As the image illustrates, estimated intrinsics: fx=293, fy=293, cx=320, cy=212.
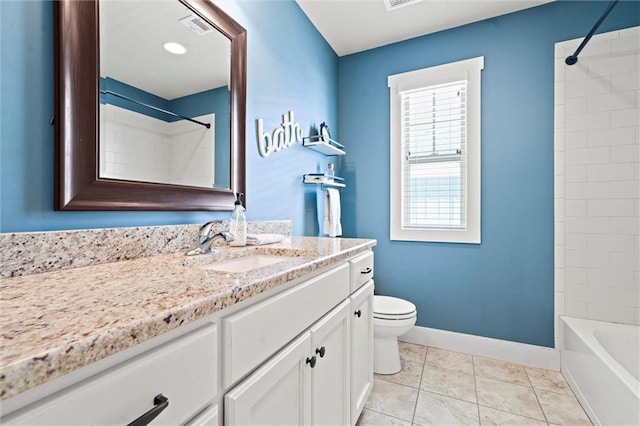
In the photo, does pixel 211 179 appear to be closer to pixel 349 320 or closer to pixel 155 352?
pixel 349 320

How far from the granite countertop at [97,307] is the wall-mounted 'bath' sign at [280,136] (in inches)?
37.7

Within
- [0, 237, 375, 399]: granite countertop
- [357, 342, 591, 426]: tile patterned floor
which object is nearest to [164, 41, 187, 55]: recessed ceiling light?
[0, 237, 375, 399]: granite countertop

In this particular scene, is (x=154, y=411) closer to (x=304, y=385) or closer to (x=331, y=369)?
(x=304, y=385)

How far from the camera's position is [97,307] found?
0.51 metres

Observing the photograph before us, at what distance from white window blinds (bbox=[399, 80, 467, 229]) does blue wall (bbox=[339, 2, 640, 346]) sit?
6.2 inches

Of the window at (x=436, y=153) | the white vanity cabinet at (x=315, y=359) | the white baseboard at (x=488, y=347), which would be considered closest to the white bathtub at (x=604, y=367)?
the white baseboard at (x=488, y=347)

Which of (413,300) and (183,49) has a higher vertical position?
(183,49)

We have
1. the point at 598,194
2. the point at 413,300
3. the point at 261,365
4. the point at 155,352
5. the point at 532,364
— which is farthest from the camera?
the point at 413,300

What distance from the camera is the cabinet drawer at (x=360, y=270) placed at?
135cm

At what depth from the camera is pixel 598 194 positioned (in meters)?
1.96

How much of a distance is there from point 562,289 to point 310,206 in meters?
1.88

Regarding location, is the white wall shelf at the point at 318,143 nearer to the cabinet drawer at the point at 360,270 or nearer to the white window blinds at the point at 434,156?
the white window blinds at the point at 434,156

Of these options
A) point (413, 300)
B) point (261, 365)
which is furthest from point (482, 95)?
point (261, 365)

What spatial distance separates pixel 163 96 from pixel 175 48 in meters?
0.23
